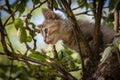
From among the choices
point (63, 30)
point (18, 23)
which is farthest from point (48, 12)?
point (18, 23)

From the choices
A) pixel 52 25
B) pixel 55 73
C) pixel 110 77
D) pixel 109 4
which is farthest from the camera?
pixel 52 25

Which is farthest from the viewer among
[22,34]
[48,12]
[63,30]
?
[63,30]

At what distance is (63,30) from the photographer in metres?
2.76

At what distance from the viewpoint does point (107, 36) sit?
247 cm

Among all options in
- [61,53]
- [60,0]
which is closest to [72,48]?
[61,53]

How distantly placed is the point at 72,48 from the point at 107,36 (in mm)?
286

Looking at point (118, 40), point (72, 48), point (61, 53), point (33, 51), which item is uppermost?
point (118, 40)

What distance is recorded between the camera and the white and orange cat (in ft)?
8.15

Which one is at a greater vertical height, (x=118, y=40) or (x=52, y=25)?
(x=118, y=40)

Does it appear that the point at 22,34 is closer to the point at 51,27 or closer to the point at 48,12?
the point at 48,12

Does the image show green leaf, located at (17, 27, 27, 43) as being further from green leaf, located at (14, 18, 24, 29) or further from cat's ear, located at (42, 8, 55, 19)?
cat's ear, located at (42, 8, 55, 19)

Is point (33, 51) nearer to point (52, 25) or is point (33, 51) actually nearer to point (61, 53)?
point (61, 53)

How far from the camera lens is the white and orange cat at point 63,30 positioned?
8.15ft

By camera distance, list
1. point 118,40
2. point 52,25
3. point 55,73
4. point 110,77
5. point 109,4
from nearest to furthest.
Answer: point 118,40 < point 110,77 < point 55,73 < point 109,4 < point 52,25
